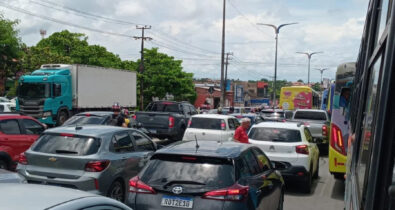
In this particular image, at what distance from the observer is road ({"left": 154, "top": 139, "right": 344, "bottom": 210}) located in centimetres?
948

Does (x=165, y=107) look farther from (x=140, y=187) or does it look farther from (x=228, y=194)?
(x=228, y=194)

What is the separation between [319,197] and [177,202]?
5836 millimetres

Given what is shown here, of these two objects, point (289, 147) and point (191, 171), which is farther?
point (289, 147)

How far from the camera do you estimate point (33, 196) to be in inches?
113

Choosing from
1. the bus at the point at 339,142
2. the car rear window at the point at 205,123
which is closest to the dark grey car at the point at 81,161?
the bus at the point at 339,142

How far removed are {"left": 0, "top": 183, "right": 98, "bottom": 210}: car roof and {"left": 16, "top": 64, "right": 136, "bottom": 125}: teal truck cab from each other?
2364 centimetres

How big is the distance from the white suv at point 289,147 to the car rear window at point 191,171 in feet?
15.2

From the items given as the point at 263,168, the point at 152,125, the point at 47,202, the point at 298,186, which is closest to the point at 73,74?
the point at 152,125

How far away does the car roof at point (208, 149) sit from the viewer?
5.91 meters

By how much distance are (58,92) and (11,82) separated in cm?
3667

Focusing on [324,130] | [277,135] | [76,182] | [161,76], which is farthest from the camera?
[161,76]

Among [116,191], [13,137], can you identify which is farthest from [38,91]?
[116,191]

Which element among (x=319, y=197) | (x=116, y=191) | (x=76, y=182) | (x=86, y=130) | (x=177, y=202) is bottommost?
(x=319, y=197)

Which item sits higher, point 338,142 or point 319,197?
point 338,142
